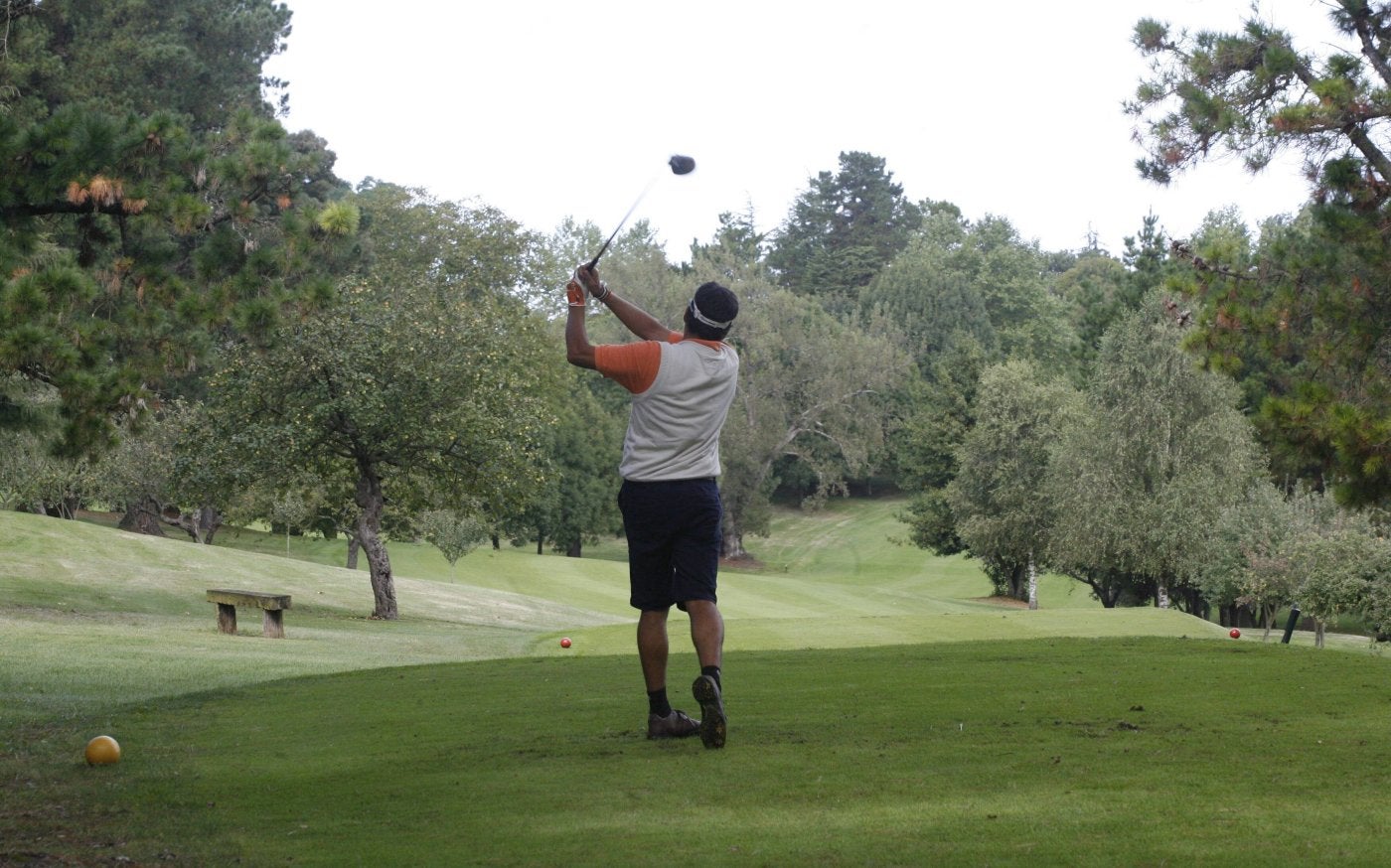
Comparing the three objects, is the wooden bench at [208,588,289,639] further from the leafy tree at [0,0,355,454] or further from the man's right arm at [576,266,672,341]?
the man's right arm at [576,266,672,341]

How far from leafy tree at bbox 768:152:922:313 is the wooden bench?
93991 millimetres

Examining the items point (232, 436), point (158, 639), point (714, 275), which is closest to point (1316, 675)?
point (158, 639)

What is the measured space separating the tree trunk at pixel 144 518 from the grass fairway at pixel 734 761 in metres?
39.3

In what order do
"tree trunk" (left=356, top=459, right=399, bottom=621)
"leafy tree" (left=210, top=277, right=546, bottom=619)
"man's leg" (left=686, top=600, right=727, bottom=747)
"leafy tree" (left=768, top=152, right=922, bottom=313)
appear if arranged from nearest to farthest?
"man's leg" (left=686, top=600, right=727, bottom=747) → "leafy tree" (left=210, top=277, right=546, bottom=619) → "tree trunk" (left=356, top=459, right=399, bottom=621) → "leafy tree" (left=768, top=152, right=922, bottom=313)

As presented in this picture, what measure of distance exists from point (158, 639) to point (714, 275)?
56.4 metres

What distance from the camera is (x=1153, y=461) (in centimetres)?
5056

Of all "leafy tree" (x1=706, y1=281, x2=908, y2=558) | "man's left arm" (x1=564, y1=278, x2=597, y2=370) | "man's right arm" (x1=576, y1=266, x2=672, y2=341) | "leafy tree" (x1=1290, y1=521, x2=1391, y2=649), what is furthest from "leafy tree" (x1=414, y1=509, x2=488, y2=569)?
"man's left arm" (x1=564, y1=278, x2=597, y2=370)

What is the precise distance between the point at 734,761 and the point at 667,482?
1.67m

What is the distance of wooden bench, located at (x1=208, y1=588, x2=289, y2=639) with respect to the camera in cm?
2191

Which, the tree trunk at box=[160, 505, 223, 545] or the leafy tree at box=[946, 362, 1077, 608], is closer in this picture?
the tree trunk at box=[160, 505, 223, 545]

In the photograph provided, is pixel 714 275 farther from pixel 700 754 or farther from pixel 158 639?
pixel 700 754

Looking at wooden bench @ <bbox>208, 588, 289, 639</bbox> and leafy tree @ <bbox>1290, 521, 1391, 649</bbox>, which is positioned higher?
leafy tree @ <bbox>1290, 521, 1391, 649</bbox>

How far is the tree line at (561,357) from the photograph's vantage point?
1288 centimetres

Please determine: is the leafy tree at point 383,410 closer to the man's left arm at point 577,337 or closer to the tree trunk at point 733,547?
the man's left arm at point 577,337
